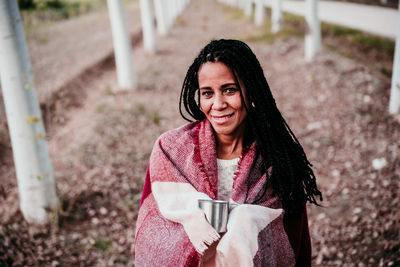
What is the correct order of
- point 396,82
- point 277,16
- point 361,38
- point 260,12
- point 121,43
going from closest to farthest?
point 396,82
point 121,43
point 361,38
point 277,16
point 260,12

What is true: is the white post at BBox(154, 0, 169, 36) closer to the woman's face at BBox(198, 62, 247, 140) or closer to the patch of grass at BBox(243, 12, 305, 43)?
the patch of grass at BBox(243, 12, 305, 43)

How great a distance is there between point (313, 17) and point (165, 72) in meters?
4.88

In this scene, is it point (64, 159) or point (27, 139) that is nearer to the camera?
point (27, 139)

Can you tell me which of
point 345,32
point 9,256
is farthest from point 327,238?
point 345,32

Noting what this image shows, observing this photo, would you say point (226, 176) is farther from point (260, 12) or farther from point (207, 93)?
point (260, 12)

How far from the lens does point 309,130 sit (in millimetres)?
6953

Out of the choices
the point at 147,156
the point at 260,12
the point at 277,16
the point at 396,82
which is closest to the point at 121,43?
the point at 147,156

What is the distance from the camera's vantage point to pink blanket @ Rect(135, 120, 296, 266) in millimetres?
1825

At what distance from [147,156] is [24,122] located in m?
2.63

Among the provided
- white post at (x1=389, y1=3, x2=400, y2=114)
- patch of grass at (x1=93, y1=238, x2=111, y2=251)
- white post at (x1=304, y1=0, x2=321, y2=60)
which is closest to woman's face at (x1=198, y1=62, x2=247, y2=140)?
patch of grass at (x1=93, y1=238, x2=111, y2=251)

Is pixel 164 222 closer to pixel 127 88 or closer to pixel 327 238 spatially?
pixel 327 238

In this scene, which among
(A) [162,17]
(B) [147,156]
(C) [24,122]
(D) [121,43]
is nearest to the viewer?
(C) [24,122]

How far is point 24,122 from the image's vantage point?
4.12 meters

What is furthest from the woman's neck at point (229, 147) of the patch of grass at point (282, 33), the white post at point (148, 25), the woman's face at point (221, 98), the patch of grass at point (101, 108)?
the patch of grass at point (282, 33)
